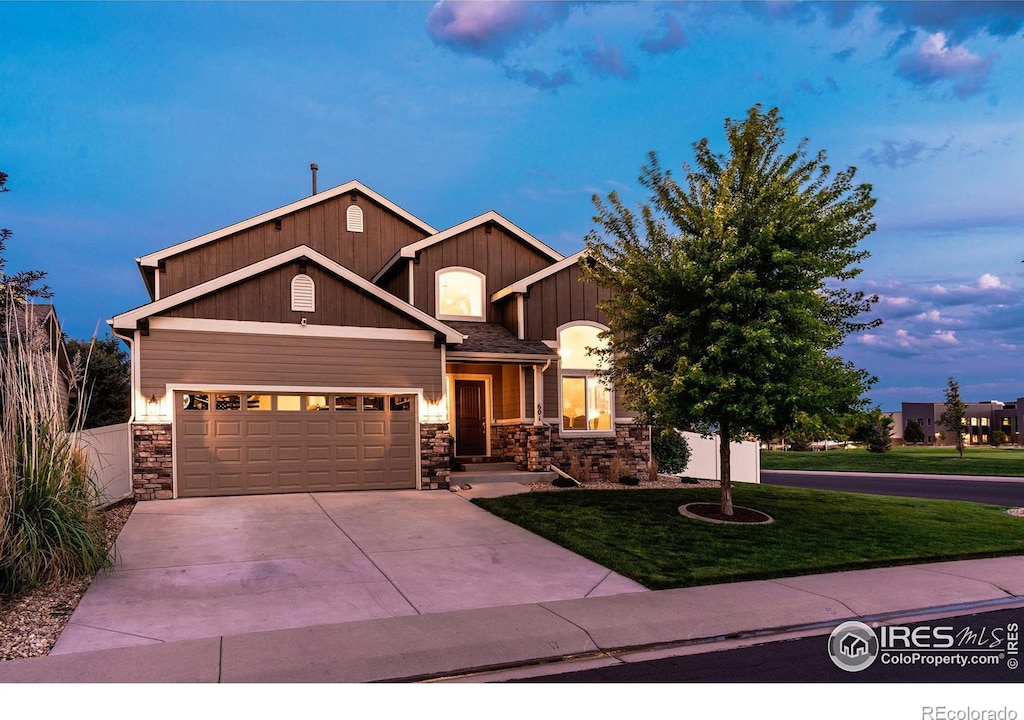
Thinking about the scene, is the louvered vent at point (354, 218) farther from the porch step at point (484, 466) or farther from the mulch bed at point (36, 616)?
the mulch bed at point (36, 616)

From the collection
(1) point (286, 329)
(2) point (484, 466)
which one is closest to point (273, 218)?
(1) point (286, 329)

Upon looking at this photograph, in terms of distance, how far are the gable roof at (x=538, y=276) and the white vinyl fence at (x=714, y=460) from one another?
7.91 metres

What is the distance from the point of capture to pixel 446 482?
17.2 metres

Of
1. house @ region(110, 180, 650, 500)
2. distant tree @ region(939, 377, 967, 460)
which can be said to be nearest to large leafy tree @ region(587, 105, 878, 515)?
house @ region(110, 180, 650, 500)

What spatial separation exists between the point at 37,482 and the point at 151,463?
280 inches

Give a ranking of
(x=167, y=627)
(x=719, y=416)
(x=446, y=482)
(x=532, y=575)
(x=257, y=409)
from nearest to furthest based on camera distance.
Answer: (x=167, y=627) < (x=532, y=575) < (x=719, y=416) < (x=257, y=409) < (x=446, y=482)

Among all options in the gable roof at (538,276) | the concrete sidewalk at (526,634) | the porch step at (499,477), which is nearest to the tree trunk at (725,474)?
the concrete sidewalk at (526,634)

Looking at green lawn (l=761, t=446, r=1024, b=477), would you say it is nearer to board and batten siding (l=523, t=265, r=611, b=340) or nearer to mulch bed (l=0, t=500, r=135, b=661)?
board and batten siding (l=523, t=265, r=611, b=340)

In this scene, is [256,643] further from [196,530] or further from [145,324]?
[145,324]

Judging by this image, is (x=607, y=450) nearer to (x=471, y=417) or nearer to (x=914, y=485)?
(x=471, y=417)

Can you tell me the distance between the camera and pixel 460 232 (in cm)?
2039

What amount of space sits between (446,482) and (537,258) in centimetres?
767

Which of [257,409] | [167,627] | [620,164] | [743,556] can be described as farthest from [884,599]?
[620,164]

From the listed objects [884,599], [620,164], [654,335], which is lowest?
[884,599]
